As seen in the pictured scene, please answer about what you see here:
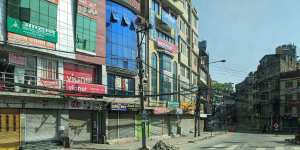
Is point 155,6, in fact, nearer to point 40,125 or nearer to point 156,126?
point 156,126

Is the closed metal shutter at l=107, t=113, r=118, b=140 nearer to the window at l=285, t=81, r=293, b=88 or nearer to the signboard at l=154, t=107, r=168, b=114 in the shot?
the signboard at l=154, t=107, r=168, b=114

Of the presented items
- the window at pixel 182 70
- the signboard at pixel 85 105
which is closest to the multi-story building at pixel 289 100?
the window at pixel 182 70

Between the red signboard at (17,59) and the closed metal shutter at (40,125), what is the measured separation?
3.50 metres

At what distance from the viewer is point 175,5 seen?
144ft

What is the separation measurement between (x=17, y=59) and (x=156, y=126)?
69.4ft

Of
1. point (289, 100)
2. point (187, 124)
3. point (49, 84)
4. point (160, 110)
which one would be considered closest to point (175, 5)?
point (160, 110)

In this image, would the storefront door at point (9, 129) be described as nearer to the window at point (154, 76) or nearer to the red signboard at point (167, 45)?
the window at point (154, 76)

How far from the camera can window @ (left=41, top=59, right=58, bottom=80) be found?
72.2ft

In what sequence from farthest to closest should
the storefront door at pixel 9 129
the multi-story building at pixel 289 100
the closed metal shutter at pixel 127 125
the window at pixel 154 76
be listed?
the multi-story building at pixel 289 100 < the window at pixel 154 76 < the closed metal shutter at pixel 127 125 < the storefront door at pixel 9 129

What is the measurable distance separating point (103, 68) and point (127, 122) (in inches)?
272

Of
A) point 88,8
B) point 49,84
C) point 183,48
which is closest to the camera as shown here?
point 49,84

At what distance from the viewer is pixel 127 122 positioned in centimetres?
3050

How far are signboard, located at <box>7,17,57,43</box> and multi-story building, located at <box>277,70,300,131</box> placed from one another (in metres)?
54.9

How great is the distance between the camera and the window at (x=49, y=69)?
72.2 ft
